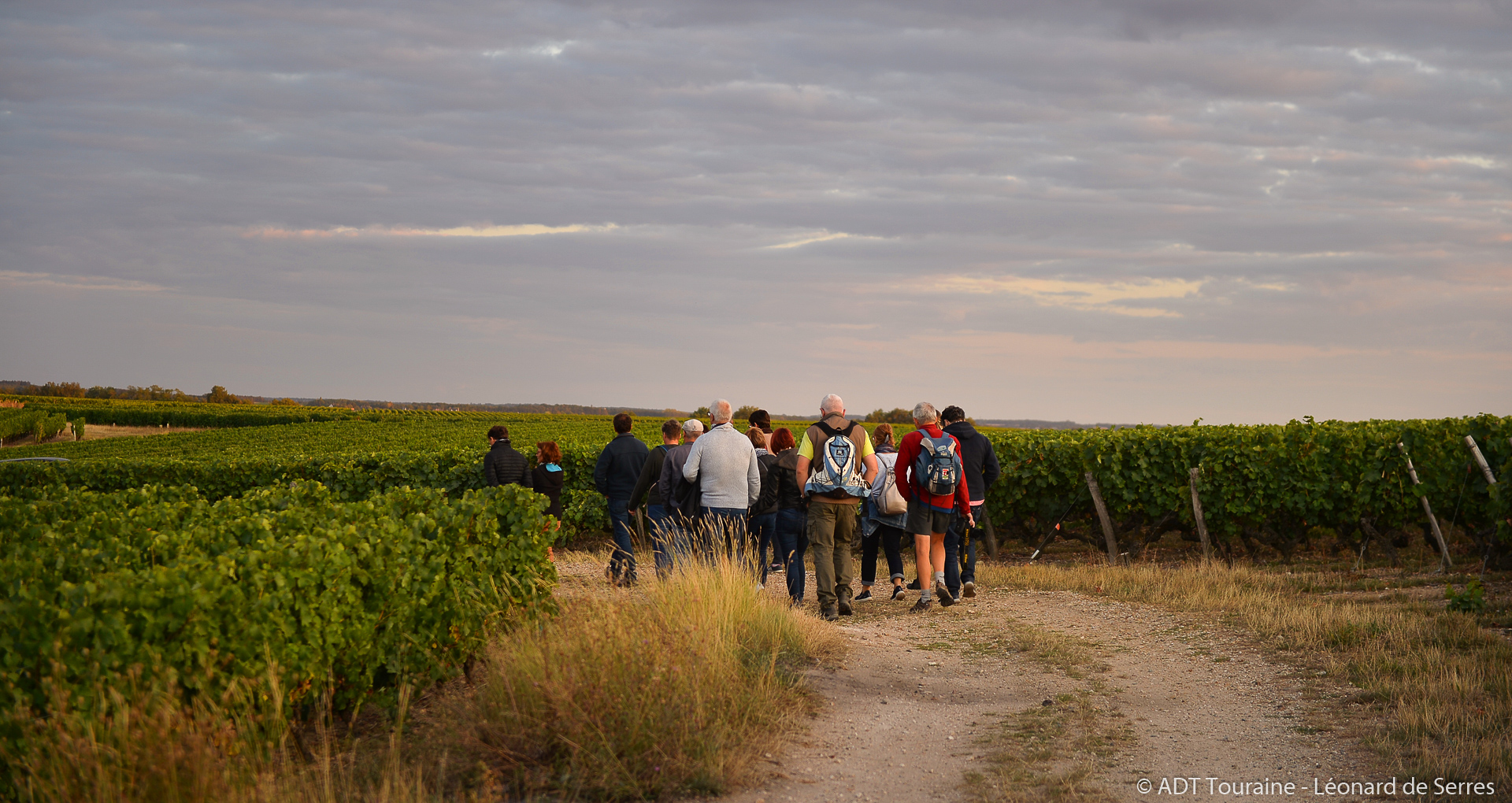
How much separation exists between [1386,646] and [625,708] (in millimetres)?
6482

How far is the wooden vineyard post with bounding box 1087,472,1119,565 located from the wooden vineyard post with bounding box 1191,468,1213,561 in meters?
1.23

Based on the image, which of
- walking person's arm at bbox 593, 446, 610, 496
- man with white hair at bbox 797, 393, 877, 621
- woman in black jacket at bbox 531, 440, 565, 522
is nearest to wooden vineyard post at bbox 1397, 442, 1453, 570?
man with white hair at bbox 797, 393, 877, 621

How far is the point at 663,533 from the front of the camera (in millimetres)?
10047

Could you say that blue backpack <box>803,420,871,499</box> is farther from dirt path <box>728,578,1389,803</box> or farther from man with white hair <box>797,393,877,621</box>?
dirt path <box>728,578,1389,803</box>

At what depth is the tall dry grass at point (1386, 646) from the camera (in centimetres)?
569

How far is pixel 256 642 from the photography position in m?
4.96

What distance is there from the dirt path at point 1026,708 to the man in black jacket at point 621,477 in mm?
2982

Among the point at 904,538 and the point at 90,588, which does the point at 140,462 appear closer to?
the point at 904,538

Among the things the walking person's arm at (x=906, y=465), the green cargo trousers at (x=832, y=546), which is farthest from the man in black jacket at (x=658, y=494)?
the walking person's arm at (x=906, y=465)

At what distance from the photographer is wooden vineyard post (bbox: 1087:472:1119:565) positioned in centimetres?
1505

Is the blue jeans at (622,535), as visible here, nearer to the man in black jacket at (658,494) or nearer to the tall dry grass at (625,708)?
the man in black jacket at (658,494)

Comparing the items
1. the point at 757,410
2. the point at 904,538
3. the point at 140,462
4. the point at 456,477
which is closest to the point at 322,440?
the point at 140,462

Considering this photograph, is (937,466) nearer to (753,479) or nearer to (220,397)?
(753,479)

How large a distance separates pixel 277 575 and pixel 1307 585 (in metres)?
11.6
